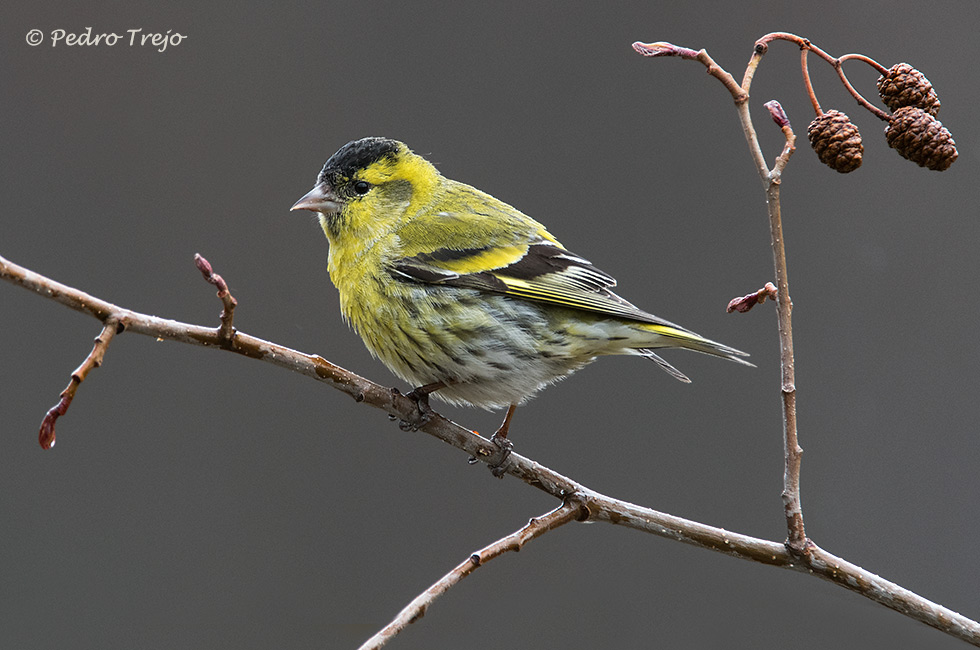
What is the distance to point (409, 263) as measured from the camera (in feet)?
9.93

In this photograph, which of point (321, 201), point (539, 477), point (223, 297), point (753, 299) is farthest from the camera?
point (321, 201)

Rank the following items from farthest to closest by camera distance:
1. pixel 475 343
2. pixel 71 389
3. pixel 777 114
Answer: pixel 475 343 → pixel 777 114 → pixel 71 389

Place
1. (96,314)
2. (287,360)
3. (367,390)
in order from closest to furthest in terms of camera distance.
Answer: (96,314) → (287,360) → (367,390)

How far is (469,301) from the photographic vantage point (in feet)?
9.66

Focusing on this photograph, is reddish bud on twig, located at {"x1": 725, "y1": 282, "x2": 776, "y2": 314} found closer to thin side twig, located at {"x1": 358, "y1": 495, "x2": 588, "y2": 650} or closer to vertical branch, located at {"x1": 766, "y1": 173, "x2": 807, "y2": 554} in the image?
vertical branch, located at {"x1": 766, "y1": 173, "x2": 807, "y2": 554}

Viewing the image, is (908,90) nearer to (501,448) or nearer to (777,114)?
(777,114)

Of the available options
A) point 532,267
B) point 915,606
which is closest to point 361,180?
point 532,267

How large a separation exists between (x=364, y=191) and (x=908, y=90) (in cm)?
189

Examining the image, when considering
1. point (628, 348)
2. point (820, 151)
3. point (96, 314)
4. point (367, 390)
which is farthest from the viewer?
point (628, 348)

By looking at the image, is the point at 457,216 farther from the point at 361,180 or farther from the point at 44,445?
the point at 44,445

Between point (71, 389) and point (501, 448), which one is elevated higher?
point (71, 389)

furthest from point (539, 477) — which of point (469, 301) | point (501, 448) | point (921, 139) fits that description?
point (921, 139)

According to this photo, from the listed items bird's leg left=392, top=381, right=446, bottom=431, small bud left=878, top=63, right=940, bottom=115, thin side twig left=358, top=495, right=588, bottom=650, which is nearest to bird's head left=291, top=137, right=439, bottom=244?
bird's leg left=392, top=381, right=446, bottom=431

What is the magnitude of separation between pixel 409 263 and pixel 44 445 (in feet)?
5.03
